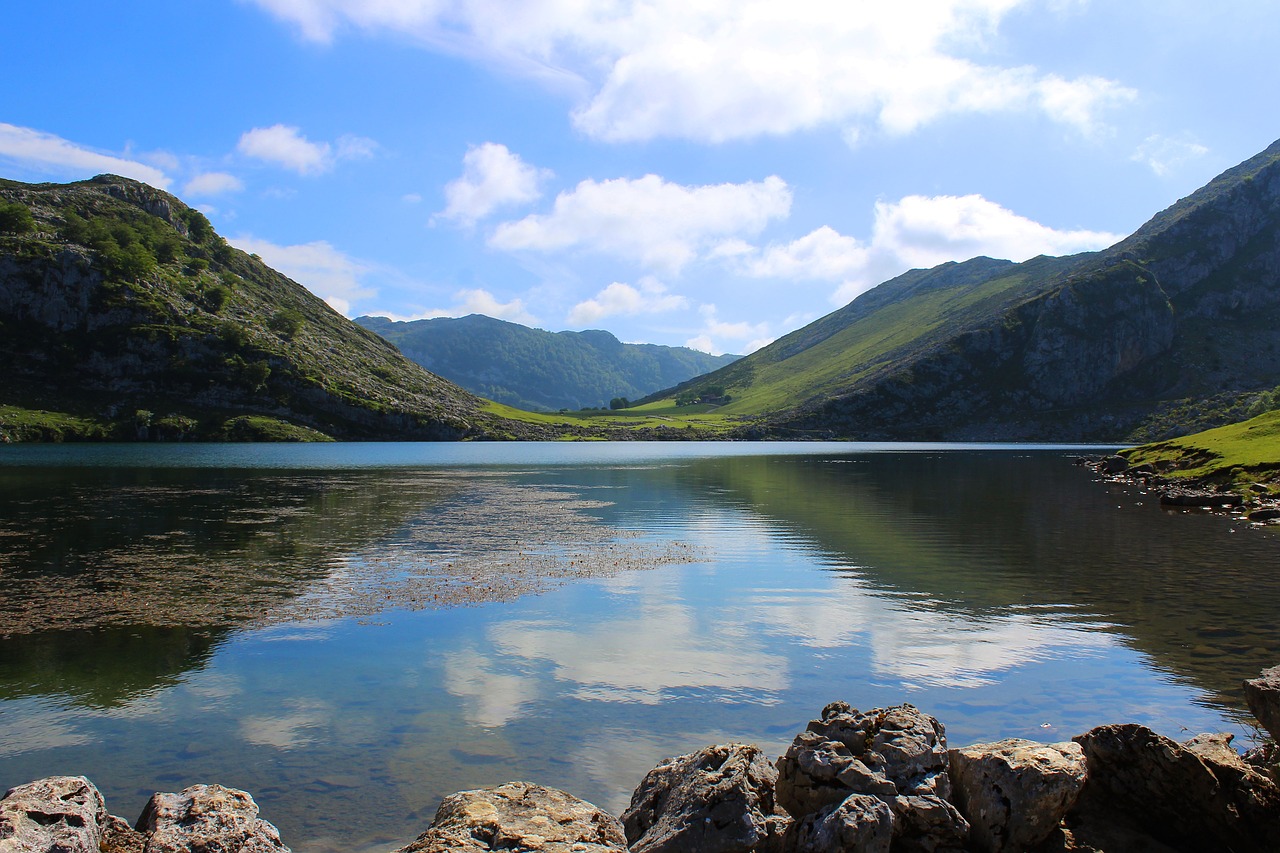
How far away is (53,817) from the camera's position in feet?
34.8

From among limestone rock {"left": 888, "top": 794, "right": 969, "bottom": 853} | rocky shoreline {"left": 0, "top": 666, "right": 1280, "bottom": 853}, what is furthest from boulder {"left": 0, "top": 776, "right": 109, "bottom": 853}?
limestone rock {"left": 888, "top": 794, "right": 969, "bottom": 853}

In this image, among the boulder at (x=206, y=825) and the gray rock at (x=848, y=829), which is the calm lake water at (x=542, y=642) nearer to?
the boulder at (x=206, y=825)

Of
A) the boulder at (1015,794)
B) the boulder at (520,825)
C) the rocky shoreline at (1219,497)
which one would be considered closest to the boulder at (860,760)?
the boulder at (1015,794)

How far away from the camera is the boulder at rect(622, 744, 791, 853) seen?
36.3ft

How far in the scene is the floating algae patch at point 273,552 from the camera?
28656 mm

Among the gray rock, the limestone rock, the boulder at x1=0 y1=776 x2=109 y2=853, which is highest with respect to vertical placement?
the boulder at x1=0 y1=776 x2=109 y2=853

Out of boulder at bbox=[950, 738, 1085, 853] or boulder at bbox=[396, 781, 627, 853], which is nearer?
boulder at bbox=[396, 781, 627, 853]

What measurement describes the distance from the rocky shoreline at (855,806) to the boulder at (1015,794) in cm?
2

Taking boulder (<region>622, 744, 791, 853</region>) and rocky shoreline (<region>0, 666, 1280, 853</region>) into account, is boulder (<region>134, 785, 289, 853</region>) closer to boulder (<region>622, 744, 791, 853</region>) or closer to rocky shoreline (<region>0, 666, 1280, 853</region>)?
rocky shoreline (<region>0, 666, 1280, 853</region>)

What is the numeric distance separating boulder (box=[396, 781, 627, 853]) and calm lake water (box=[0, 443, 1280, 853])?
7.37 feet

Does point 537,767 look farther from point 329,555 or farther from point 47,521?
point 47,521

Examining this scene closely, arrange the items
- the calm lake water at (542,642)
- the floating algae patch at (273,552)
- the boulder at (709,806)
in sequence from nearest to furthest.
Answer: the boulder at (709,806), the calm lake water at (542,642), the floating algae patch at (273,552)

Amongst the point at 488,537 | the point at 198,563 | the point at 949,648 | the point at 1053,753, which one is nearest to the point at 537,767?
the point at 1053,753

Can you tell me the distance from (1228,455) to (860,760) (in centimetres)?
9376
